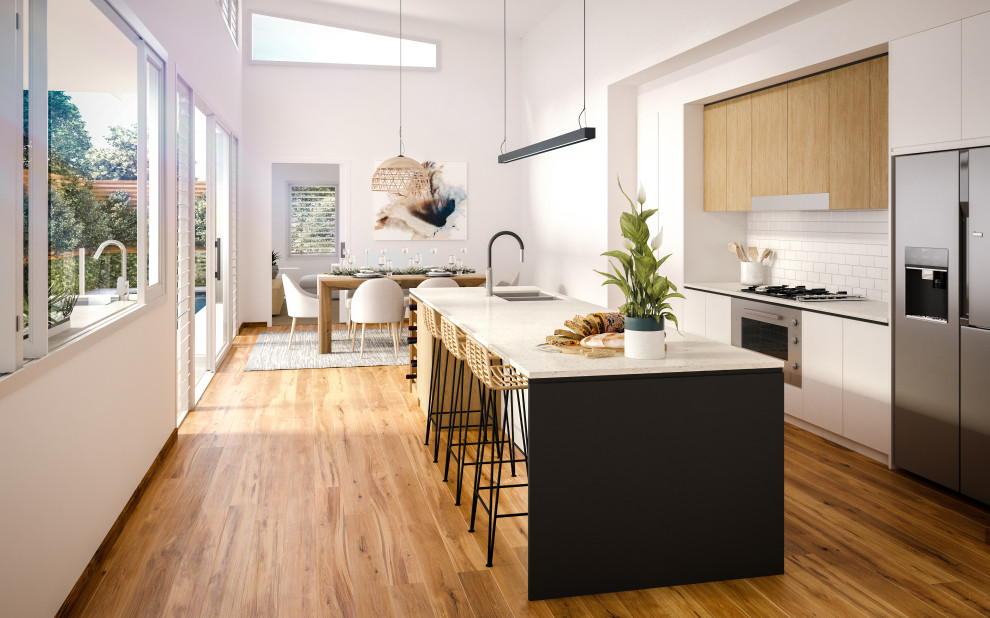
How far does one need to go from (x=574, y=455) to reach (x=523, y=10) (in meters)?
7.86

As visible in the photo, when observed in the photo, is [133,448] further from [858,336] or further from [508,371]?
[858,336]

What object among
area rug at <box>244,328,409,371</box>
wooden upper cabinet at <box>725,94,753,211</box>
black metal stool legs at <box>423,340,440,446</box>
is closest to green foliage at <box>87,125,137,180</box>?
black metal stool legs at <box>423,340,440,446</box>

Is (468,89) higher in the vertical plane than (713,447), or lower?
higher

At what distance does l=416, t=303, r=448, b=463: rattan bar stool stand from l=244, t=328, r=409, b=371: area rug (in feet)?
8.65

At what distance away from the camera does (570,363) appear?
2846 mm

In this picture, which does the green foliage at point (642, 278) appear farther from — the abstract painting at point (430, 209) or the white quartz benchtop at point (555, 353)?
the abstract painting at point (430, 209)

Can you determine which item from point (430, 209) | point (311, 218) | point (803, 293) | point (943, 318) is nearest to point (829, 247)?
point (803, 293)

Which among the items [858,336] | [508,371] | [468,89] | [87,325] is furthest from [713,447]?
[468,89]

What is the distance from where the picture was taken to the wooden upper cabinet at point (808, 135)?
511cm

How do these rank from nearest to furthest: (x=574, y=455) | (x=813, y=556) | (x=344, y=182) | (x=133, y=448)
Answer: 1. (x=574, y=455)
2. (x=813, y=556)
3. (x=133, y=448)
4. (x=344, y=182)

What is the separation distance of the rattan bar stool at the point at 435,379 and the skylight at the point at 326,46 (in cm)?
612

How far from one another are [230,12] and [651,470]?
7541 millimetres

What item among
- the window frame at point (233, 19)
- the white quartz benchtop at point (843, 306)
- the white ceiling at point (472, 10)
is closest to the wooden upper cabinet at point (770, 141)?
the white quartz benchtop at point (843, 306)

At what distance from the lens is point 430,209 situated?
10.8 metres
